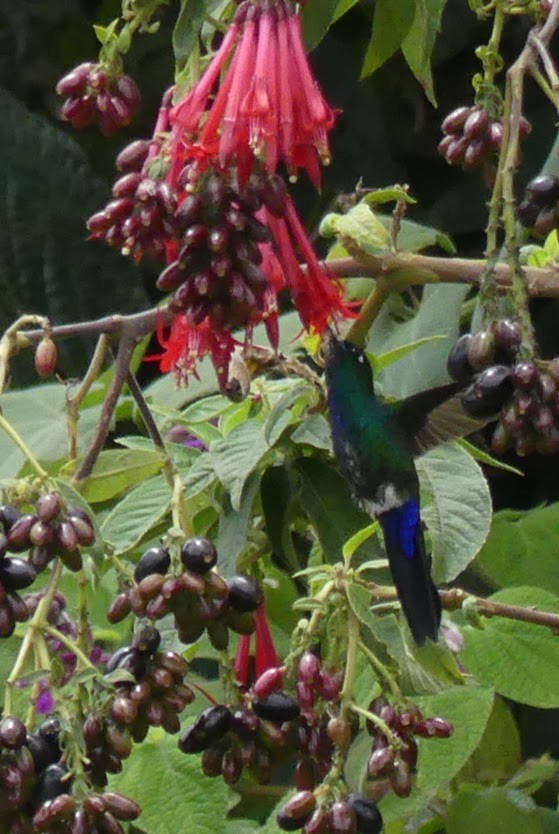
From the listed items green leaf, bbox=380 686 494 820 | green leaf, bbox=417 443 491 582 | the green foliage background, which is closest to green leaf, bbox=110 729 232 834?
the green foliage background

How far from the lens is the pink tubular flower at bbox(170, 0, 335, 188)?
0.79 metres

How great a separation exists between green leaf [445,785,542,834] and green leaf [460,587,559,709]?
2.9 inches

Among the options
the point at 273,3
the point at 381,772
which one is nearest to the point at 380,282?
the point at 273,3

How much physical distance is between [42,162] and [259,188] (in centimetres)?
133

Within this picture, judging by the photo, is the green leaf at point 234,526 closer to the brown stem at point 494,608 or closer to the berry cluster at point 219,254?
the brown stem at point 494,608

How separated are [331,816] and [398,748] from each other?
0.19ft

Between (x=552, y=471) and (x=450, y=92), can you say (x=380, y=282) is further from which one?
(x=450, y=92)

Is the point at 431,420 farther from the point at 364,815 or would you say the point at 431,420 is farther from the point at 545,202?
the point at 364,815

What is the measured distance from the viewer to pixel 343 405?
953 mm

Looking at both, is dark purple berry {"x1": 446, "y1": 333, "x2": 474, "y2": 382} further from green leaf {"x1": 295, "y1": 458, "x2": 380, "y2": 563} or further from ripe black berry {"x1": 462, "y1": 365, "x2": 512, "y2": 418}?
green leaf {"x1": 295, "y1": 458, "x2": 380, "y2": 563}

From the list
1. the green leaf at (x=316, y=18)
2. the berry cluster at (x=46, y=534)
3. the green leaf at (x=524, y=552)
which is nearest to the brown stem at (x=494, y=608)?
the berry cluster at (x=46, y=534)

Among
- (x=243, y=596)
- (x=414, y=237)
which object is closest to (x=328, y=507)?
(x=243, y=596)

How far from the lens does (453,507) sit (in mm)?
958

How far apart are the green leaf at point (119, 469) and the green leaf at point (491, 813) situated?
1.21 ft
